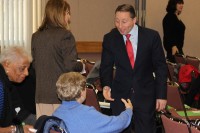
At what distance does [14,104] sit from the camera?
3398mm

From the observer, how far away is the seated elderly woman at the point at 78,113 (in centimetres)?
271

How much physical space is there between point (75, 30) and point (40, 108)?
4.46 meters

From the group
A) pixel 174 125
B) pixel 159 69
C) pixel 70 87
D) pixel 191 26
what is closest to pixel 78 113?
pixel 70 87

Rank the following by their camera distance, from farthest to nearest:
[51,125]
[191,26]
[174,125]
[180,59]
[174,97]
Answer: [191,26]
[180,59]
[174,97]
[174,125]
[51,125]

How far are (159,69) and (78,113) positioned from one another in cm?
115

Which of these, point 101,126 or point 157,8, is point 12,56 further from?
point 157,8

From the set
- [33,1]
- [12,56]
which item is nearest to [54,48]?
[12,56]

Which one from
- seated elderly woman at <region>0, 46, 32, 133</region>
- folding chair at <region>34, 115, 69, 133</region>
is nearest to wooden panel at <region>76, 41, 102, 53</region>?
seated elderly woman at <region>0, 46, 32, 133</region>

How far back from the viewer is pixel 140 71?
3.66 metres

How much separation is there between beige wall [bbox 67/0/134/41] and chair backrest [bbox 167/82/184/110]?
154 inches

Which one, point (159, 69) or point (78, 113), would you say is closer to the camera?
point (78, 113)

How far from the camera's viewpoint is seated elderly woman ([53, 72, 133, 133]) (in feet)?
8.90

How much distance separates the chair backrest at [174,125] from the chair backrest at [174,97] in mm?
1572

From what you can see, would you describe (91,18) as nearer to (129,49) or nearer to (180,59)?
(180,59)
